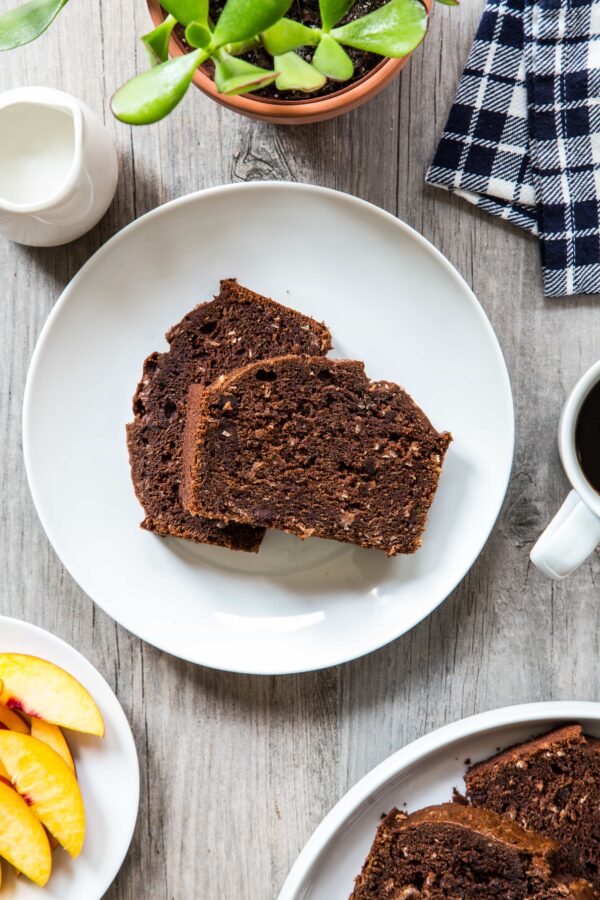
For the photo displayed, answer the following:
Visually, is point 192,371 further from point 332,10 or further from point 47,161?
point 332,10

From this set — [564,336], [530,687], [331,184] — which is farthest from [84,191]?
[530,687]

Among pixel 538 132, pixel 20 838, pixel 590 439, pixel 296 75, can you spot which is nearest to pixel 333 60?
pixel 296 75

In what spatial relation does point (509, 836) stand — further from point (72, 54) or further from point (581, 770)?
point (72, 54)

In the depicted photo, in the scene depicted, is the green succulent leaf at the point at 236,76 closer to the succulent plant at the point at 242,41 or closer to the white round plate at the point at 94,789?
the succulent plant at the point at 242,41

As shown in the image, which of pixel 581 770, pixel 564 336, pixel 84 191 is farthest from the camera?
pixel 564 336

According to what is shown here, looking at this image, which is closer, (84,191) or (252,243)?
(84,191)
